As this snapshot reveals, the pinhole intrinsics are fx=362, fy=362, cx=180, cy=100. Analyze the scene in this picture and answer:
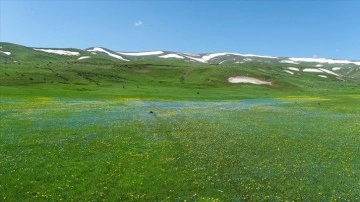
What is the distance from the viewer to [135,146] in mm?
37906

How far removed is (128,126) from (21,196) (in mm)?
28070

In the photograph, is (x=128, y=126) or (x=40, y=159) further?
(x=128, y=126)

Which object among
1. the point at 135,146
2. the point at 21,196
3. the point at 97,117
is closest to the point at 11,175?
the point at 21,196

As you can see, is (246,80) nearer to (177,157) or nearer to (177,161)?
(177,157)

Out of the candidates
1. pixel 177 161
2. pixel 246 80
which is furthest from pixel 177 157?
pixel 246 80

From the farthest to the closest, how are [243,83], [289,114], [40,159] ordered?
[243,83], [289,114], [40,159]

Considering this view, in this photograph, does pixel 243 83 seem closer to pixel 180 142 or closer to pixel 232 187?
pixel 180 142

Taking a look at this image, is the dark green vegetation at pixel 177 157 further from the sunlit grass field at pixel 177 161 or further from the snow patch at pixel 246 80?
the snow patch at pixel 246 80

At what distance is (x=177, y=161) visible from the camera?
31906mm

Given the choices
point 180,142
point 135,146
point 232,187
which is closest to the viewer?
point 232,187

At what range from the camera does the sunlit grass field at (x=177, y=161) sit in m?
24.2

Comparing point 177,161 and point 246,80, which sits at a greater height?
point 246,80

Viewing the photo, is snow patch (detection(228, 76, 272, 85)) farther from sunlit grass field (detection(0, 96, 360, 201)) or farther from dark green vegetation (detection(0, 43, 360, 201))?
sunlit grass field (detection(0, 96, 360, 201))

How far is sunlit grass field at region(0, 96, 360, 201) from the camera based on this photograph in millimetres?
24188
